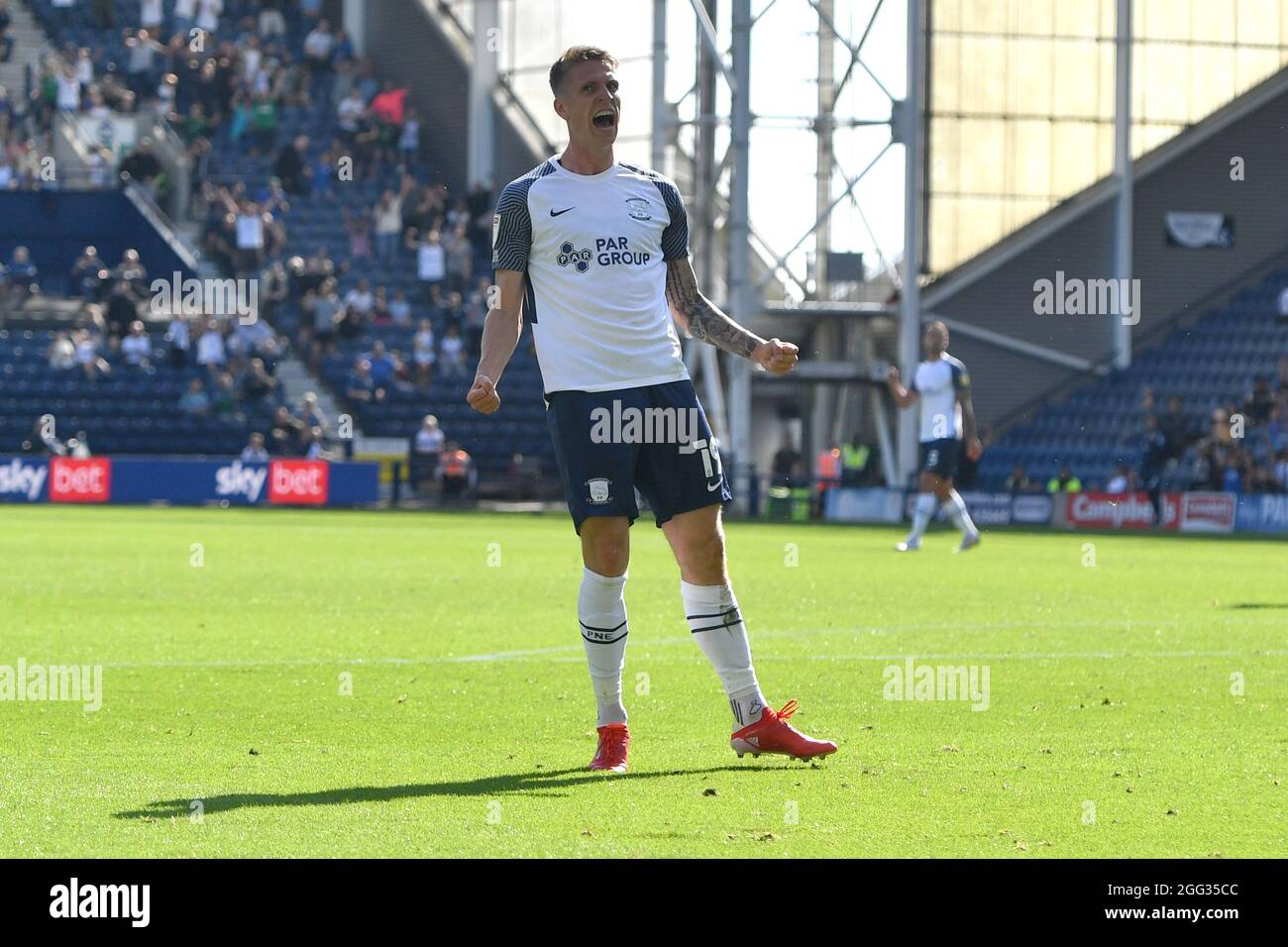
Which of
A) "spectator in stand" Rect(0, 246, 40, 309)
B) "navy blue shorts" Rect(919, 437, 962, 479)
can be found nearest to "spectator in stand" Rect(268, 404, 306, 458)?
"spectator in stand" Rect(0, 246, 40, 309)

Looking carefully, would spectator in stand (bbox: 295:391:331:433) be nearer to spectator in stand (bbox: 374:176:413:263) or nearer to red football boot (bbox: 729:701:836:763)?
spectator in stand (bbox: 374:176:413:263)

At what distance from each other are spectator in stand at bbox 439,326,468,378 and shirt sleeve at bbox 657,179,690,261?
3299 centimetres

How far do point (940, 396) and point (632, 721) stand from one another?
14.5 meters

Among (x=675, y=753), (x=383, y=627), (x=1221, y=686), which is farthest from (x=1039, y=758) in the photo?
(x=383, y=627)

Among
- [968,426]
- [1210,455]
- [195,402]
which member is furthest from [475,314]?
[968,426]

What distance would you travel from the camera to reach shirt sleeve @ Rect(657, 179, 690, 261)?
315 inches

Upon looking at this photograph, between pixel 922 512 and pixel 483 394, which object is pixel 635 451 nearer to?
pixel 483 394

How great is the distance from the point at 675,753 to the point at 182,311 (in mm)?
35064

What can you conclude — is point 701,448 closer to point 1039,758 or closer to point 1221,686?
→ point 1039,758

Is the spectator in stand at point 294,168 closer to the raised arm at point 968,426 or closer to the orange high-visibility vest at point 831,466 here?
the orange high-visibility vest at point 831,466

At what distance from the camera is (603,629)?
26.0ft

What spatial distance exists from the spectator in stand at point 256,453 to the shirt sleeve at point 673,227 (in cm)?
2941

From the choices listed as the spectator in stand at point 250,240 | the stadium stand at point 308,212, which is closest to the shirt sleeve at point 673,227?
the stadium stand at point 308,212
